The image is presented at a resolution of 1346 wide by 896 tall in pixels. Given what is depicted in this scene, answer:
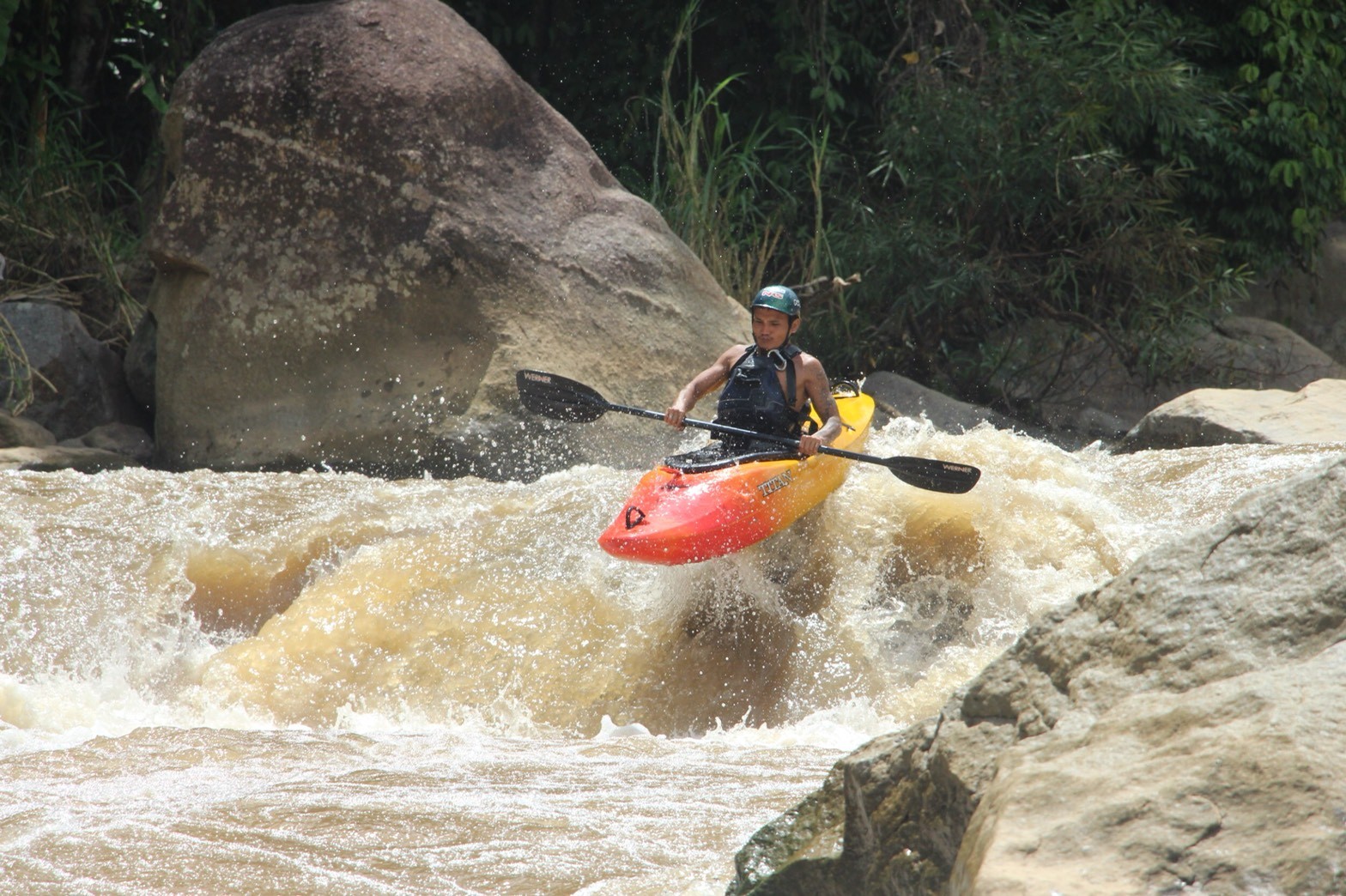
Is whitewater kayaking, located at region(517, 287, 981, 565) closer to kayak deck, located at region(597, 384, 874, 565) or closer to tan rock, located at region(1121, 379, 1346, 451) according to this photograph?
kayak deck, located at region(597, 384, 874, 565)

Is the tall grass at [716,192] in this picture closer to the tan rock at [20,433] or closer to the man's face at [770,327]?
the man's face at [770,327]

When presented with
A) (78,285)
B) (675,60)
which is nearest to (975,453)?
(675,60)

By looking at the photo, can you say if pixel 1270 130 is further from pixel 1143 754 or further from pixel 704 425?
pixel 1143 754

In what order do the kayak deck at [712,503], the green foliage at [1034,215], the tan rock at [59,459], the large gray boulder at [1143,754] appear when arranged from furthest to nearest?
the green foliage at [1034,215]
the tan rock at [59,459]
the kayak deck at [712,503]
the large gray boulder at [1143,754]

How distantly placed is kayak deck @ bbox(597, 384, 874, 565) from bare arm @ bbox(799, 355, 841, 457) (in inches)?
3.6

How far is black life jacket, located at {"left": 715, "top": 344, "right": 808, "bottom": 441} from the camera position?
181 inches

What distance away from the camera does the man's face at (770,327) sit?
4625 millimetres

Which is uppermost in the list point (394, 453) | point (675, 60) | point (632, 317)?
point (675, 60)

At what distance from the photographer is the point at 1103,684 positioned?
1601 mm

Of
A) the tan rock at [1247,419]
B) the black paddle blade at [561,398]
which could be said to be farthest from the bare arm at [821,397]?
the tan rock at [1247,419]

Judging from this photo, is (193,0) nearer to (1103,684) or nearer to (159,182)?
(159,182)

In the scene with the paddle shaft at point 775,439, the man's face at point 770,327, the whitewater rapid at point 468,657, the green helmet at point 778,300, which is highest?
the green helmet at point 778,300

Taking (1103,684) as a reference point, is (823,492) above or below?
below

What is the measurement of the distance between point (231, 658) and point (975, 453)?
115 inches
